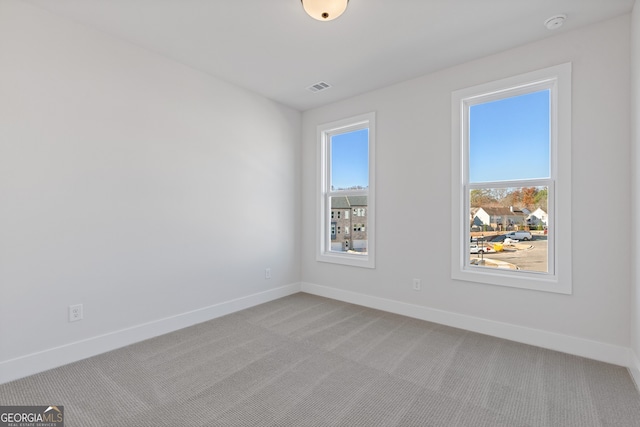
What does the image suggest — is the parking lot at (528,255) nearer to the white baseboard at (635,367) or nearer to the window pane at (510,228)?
the window pane at (510,228)

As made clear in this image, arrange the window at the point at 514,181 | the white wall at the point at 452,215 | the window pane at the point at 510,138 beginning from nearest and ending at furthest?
the white wall at the point at 452,215, the window at the point at 514,181, the window pane at the point at 510,138

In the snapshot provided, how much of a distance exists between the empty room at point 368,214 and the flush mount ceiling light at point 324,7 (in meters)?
0.02

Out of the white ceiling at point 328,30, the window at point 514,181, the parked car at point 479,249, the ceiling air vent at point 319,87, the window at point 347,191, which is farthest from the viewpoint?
the window at point 347,191

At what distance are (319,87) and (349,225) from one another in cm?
182

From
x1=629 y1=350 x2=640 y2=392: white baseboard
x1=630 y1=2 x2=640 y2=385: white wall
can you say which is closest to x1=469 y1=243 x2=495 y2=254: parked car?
x1=630 y1=2 x2=640 y2=385: white wall

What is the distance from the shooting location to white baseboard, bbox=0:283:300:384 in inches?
83.1

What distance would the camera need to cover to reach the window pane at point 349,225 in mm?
3961

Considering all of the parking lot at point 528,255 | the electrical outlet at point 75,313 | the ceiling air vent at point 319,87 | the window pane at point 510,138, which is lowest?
the electrical outlet at point 75,313

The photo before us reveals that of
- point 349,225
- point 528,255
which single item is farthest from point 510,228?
point 349,225

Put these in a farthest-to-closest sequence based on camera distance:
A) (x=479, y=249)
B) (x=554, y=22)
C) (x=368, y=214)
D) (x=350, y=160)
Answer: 1. (x=350, y=160)
2. (x=368, y=214)
3. (x=479, y=249)
4. (x=554, y=22)

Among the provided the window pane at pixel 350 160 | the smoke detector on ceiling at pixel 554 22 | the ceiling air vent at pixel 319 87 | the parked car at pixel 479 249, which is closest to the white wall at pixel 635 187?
the smoke detector on ceiling at pixel 554 22

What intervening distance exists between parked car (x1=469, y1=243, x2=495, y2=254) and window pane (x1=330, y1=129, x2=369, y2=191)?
144cm

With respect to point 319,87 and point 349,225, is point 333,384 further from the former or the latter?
point 319,87

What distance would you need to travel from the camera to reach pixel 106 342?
252 centimetres
